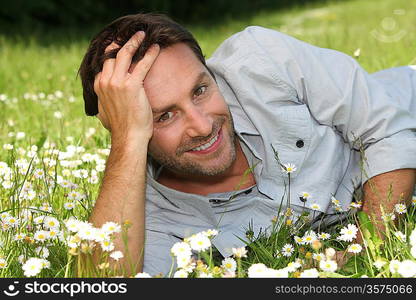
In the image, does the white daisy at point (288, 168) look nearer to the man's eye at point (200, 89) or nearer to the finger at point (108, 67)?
the man's eye at point (200, 89)

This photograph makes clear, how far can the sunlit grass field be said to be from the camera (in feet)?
7.65

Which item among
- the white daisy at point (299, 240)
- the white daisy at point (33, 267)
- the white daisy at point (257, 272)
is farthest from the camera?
the white daisy at point (299, 240)

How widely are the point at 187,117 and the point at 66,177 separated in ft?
3.24

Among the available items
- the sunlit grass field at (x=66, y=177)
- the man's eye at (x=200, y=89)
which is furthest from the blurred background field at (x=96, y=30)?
the man's eye at (x=200, y=89)

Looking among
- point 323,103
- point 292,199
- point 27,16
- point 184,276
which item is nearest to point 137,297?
point 184,276

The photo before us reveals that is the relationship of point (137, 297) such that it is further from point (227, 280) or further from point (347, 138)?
point (347, 138)

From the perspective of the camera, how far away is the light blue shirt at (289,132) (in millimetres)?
2895

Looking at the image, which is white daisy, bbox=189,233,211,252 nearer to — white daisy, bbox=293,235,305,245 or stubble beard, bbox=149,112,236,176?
white daisy, bbox=293,235,305,245

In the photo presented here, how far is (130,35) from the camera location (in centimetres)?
294

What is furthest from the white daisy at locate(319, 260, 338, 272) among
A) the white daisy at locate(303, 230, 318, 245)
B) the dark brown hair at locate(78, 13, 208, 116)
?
the dark brown hair at locate(78, 13, 208, 116)

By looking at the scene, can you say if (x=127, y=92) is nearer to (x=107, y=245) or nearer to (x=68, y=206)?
(x=68, y=206)

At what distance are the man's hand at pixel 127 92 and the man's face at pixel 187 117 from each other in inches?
2.2

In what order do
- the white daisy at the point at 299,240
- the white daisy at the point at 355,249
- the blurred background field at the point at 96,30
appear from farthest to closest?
1. the blurred background field at the point at 96,30
2. the white daisy at the point at 299,240
3. the white daisy at the point at 355,249

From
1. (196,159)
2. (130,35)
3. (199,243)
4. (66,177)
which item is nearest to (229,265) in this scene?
(199,243)
